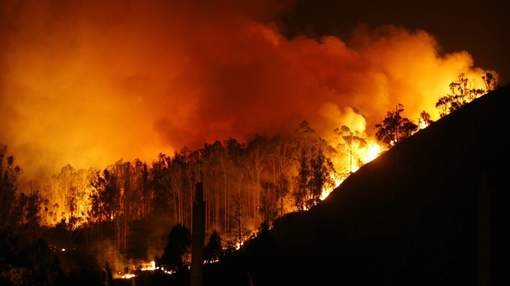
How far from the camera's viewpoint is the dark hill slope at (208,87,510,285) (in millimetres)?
29969

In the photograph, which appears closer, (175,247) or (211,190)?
(175,247)

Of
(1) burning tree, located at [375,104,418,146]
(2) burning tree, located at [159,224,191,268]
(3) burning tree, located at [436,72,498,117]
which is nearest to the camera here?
(2) burning tree, located at [159,224,191,268]

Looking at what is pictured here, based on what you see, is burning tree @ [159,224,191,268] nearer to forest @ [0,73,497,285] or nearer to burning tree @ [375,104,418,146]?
forest @ [0,73,497,285]

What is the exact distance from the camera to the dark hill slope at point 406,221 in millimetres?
29969

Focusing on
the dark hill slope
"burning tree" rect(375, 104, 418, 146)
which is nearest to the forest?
"burning tree" rect(375, 104, 418, 146)

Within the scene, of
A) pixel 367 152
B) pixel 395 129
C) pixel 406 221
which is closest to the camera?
pixel 406 221

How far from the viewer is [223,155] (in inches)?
3546

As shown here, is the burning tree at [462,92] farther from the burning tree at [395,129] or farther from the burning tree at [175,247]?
the burning tree at [175,247]

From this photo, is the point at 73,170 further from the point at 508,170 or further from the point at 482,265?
A: the point at 482,265

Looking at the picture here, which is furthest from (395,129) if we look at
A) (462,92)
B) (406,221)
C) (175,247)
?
(406,221)

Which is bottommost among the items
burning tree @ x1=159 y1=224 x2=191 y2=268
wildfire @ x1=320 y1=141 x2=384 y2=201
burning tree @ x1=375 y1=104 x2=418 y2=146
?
burning tree @ x1=159 y1=224 x2=191 y2=268

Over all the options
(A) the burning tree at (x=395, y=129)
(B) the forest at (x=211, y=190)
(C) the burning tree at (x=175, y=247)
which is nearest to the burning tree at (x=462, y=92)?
(B) the forest at (x=211, y=190)

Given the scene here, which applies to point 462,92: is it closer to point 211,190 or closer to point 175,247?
point 211,190

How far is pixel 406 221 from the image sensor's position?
3622 centimetres
